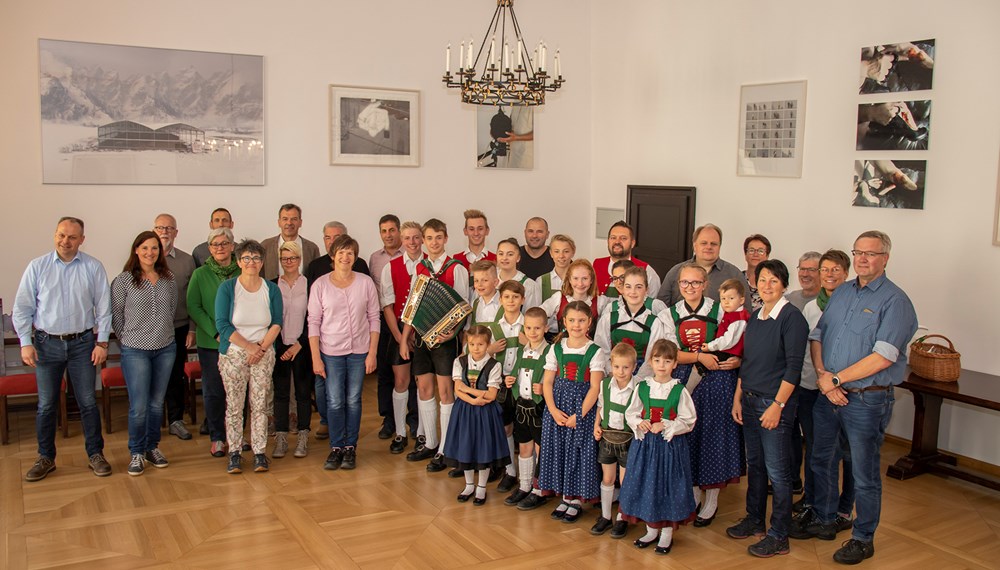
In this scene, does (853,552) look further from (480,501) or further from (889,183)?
(889,183)

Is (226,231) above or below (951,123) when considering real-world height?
below

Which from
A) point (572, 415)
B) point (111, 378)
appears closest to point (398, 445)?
point (572, 415)

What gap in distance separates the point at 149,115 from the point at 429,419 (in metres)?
3.69

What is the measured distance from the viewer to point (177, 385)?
6262 millimetres

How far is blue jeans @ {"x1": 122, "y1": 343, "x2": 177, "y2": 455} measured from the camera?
526 centimetres

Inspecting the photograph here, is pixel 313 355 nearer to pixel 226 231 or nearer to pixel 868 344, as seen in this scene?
pixel 226 231

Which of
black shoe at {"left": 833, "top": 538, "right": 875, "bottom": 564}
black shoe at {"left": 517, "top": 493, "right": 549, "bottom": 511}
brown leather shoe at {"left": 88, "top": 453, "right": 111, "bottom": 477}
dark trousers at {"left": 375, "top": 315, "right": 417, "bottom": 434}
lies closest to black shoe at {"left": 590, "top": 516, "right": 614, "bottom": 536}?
black shoe at {"left": 517, "top": 493, "right": 549, "bottom": 511}

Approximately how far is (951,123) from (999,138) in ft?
1.08

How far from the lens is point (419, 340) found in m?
5.38

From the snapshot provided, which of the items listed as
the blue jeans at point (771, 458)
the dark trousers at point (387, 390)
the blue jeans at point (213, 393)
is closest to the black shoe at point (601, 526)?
the blue jeans at point (771, 458)

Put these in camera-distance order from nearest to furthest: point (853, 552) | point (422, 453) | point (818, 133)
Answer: point (853, 552)
point (422, 453)
point (818, 133)

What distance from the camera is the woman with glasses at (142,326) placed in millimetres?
5211

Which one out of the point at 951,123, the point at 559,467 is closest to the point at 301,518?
the point at 559,467

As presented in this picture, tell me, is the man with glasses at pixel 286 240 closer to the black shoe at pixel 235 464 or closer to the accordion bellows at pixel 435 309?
the accordion bellows at pixel 435 309
